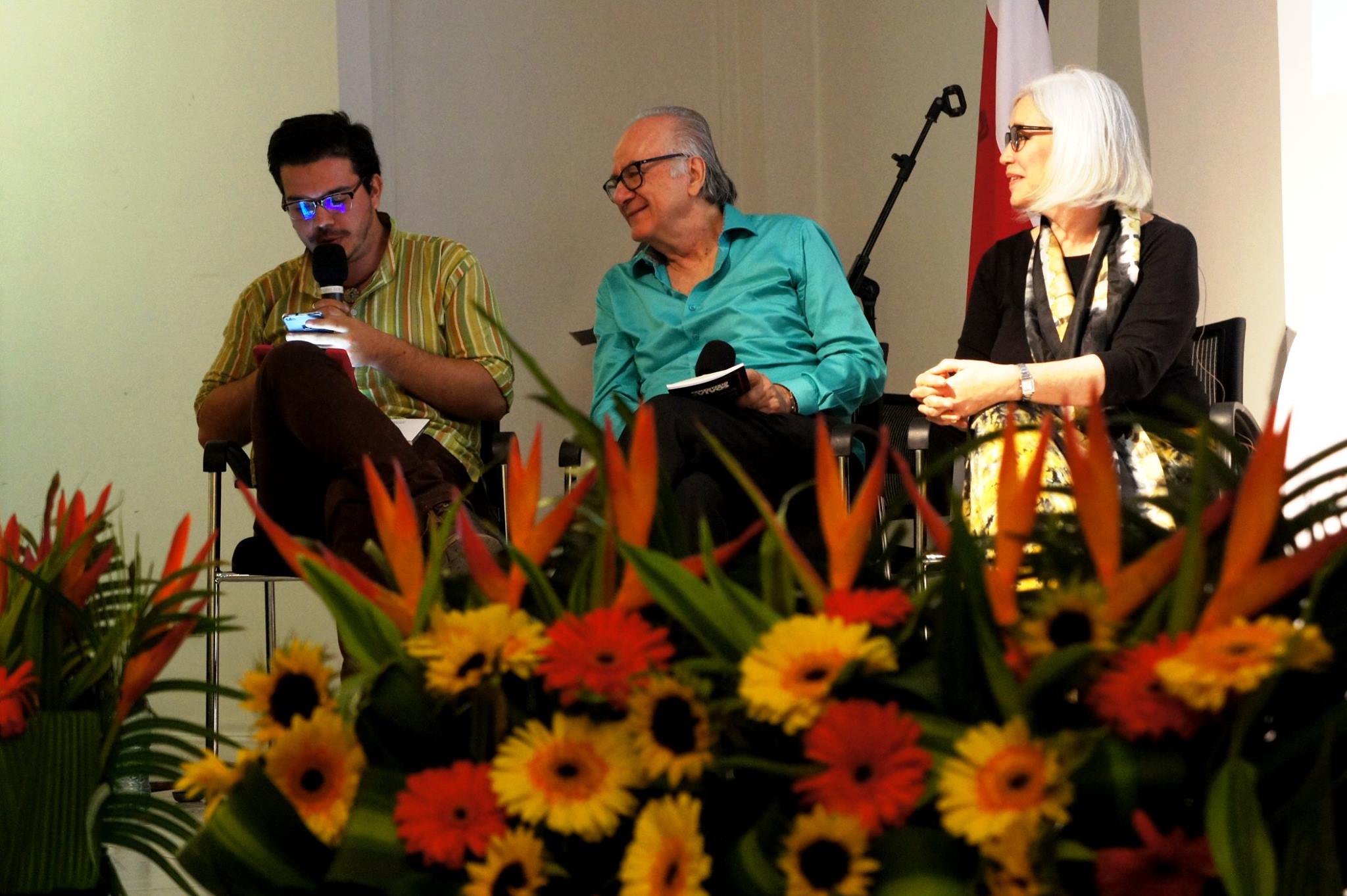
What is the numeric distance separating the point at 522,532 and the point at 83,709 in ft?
1.30

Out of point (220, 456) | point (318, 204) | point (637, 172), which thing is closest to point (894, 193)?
point (637, 172)

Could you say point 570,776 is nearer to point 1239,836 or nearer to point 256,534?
point 1239,836

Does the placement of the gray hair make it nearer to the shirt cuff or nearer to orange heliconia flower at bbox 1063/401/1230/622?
the shirt cuff

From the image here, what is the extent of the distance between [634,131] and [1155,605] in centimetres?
250

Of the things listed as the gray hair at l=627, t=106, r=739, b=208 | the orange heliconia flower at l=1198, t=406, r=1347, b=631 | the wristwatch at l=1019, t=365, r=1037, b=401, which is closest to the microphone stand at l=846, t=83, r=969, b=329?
the gray hair at l=627, t=106, r=739, b=208

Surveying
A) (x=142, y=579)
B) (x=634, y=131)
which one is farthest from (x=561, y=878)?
(x=634, y=131)

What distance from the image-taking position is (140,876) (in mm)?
1824

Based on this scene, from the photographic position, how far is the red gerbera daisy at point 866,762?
53 centimetres

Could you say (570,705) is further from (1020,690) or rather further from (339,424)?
(339,424)

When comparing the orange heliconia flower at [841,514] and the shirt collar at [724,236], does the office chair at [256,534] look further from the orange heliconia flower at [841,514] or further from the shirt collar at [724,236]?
the orange heliconia flower at [841,514]

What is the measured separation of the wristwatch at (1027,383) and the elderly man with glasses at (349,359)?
0.95 meters

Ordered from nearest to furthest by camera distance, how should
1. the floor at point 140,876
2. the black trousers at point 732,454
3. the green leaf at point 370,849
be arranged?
the green leaf at point 370,849 < the floor at point 140,876 < the black trousers at point 732,454

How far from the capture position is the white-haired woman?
2277 mm

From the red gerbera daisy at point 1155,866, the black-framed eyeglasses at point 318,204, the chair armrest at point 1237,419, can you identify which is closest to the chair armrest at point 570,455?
the black-framed eyeglasses at point 318,204
